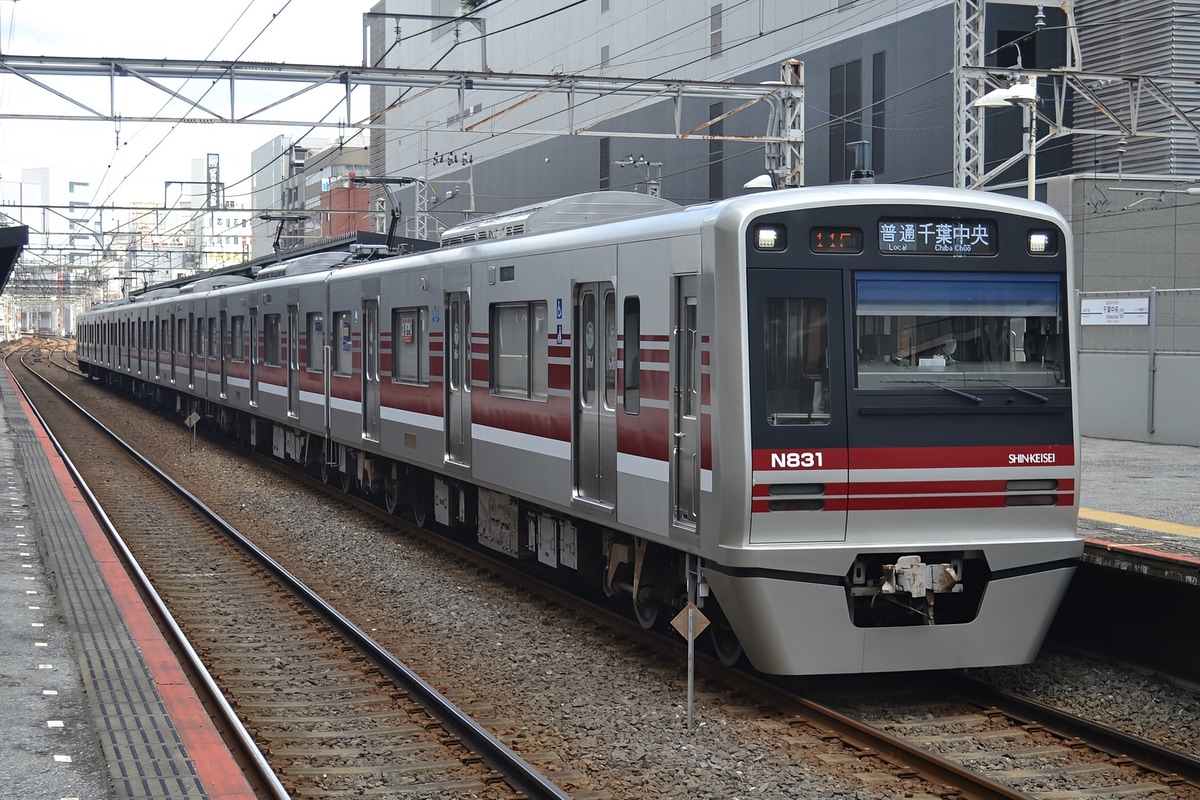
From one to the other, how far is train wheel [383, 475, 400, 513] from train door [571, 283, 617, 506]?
5765 millimetres

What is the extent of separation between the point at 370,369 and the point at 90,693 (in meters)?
8.40

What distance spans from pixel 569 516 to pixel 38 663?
391 centimetres

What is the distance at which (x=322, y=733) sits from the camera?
7.29 metres

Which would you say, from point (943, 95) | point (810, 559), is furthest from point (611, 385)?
point (943, 95)

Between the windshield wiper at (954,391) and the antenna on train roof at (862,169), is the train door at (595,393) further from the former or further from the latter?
the windshield wiper at (954,391)

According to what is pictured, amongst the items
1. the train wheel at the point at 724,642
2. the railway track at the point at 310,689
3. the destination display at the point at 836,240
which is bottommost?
the railway track at the point at 310,689

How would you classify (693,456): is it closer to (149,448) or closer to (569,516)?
(569,516)

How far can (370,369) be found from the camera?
1545 centimetres

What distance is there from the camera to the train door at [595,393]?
904cm

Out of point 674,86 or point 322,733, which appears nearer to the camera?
point 322,733

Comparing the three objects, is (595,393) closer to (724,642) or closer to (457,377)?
(724,642)

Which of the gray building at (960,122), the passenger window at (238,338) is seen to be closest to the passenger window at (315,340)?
the gray building at (960,122)

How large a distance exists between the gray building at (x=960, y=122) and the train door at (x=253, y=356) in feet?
13.0

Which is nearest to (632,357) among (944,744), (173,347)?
(944,744)
